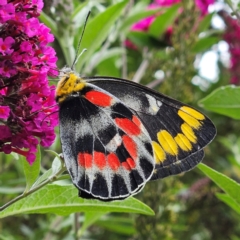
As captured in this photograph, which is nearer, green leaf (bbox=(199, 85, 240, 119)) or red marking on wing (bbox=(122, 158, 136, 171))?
red marking on wing (bbox=(122, 158, 136, 171))

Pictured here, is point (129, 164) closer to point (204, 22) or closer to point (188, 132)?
point (188, 132)

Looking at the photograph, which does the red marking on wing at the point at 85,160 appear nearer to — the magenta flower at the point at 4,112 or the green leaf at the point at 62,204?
the green leaf at the point at 62,204

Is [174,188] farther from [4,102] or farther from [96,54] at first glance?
[4,102]

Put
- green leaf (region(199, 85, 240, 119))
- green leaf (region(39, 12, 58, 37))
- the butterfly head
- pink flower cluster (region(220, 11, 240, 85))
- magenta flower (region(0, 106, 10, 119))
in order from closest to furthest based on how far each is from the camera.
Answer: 1. magenta flower (region(0, 106, 10, 119))
2. the butterfly head
3. green leaf (region(199, 85, 240, 119))
4. green leaf (region(39, 12, 58, 37))
5. pink flower cluster (region(220, 11, 240, 85))

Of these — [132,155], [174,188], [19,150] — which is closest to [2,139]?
[19,150]

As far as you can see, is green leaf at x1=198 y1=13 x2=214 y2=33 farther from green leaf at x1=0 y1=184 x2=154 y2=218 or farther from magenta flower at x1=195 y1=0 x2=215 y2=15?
green leaf at x1=0 y1=184 x2=154 y2=218

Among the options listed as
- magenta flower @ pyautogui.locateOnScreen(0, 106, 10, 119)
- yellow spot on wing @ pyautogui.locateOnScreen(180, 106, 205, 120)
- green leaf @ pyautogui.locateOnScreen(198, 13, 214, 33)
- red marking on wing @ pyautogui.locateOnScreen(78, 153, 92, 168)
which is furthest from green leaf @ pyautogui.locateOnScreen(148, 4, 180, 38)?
magenta flower @ pyautogui.locateOnScreen(0, 106, 10, 119)
